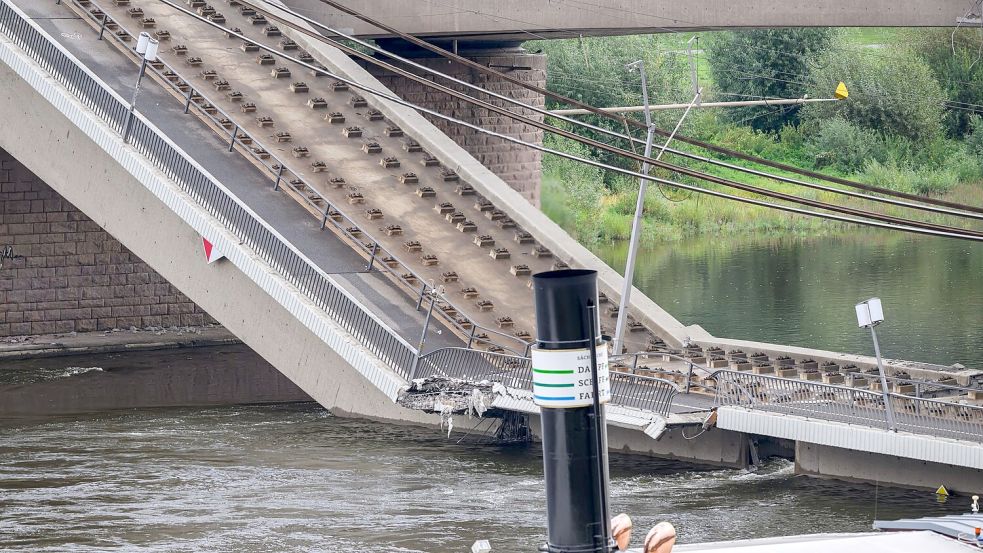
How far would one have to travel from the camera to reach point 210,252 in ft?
91.8

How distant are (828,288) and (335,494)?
24.3 meters

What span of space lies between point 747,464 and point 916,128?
44.6 meters

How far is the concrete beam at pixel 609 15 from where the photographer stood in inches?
1307

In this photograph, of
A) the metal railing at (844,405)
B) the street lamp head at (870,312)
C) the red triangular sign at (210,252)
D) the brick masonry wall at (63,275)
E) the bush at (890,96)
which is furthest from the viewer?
the bush at (890,96)

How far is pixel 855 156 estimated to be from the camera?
64.6m

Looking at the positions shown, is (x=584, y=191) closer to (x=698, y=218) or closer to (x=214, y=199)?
(x=698, y=218)

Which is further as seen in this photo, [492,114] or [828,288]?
[492,114]

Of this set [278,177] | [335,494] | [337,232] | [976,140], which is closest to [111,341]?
[278,177]

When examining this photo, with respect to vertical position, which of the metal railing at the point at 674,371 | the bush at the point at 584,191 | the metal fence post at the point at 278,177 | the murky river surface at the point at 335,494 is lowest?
the murky river surface at the point at 335,494

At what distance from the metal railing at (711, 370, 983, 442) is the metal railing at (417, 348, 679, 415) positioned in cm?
122

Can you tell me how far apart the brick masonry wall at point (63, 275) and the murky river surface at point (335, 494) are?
12351 mm

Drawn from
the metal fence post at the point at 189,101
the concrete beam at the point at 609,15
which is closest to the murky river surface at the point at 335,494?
the metal fence post at the point at 189,101

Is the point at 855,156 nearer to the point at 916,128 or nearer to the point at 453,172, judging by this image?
the point at 916,128

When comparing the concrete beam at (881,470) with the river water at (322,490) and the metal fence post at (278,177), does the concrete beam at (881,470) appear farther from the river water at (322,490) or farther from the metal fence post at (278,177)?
the metal fence post at (278,177)
